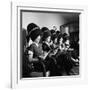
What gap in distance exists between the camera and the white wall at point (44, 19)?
1613 millimetres

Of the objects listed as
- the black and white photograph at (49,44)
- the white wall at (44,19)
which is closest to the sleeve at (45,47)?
the black and white photograph at (49,44)

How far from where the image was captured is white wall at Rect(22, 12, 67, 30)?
1613mm

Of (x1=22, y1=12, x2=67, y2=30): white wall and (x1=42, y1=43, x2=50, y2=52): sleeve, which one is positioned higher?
(x1=22, y1=12, x2=67, y2=30): white wall

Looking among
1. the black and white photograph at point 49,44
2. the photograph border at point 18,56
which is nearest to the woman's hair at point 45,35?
the black and white photograph at point 49,44

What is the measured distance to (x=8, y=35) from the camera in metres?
1.57

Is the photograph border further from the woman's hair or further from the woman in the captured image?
→ the woman's hair

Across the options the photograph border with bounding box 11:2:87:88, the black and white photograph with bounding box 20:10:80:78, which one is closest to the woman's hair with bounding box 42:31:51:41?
the black and white photograph with bounding box 20:10:80:78

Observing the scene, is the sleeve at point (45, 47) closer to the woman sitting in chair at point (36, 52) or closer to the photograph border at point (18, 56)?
the woman sitting in chair at point (36, 52)

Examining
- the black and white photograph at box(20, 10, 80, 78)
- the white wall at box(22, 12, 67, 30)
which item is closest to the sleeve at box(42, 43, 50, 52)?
the black and white photograph at box(20, 10, 80, 78)

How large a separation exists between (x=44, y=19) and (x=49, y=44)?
204 millimetres

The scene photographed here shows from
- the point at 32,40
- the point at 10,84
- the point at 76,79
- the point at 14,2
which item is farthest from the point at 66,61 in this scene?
the point at 14,2

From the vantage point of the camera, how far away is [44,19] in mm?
1648

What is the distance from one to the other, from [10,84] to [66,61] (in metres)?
0.48

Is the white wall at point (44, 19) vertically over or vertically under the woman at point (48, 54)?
over
